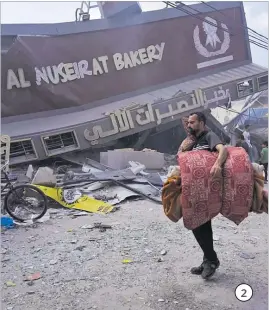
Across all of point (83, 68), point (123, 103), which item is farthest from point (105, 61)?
Result: point (123, 103)

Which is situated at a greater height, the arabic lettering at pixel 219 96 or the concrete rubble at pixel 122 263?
the concrete rubble at pixel 122 263

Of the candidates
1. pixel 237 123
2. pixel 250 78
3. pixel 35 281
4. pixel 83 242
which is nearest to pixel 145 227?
pixel 83 242

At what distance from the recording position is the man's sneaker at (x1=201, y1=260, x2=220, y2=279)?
9.85ft

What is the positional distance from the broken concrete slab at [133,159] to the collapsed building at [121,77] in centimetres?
134

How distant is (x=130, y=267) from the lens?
3400mm

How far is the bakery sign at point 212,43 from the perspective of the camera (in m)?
12.2

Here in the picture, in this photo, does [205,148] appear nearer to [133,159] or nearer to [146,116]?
[133,159]

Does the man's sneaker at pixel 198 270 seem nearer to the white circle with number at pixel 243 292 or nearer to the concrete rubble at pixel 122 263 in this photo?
the concrete rubble at pixel 122 263

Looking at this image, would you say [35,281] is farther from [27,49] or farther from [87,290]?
[27,49]

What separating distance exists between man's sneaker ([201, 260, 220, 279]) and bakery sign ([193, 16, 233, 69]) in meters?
10.1

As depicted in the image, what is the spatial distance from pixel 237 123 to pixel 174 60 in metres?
4.01

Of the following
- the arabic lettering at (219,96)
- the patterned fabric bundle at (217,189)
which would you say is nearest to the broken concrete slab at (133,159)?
the arabic lettering at (219,96)

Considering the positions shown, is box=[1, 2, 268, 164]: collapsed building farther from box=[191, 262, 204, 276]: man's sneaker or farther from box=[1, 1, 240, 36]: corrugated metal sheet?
box=[191, 262, 204, 276]: man's sneaker

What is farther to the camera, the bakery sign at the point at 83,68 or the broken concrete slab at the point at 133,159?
the bakery sign at the point at 83,68
